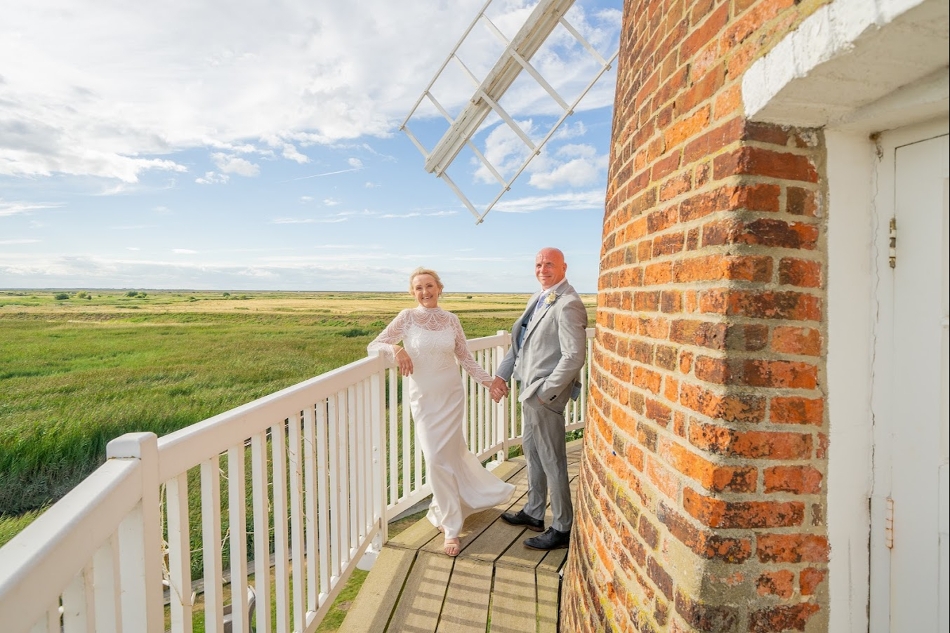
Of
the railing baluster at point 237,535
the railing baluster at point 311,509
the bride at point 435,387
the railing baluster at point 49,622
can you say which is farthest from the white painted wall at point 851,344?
the bride at point 435,387

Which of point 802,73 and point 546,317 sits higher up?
point 802,73

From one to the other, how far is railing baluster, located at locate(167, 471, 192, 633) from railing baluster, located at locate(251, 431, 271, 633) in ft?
1.31

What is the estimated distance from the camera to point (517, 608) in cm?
289

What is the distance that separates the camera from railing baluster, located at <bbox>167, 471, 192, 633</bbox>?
1473 millimetres

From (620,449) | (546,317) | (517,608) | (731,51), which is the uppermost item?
(731,51)

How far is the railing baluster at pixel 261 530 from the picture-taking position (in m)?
1.93

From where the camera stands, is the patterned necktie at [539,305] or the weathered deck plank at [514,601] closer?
the weathered deck plank at [514,601]

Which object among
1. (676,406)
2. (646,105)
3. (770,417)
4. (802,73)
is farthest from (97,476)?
(646,105)

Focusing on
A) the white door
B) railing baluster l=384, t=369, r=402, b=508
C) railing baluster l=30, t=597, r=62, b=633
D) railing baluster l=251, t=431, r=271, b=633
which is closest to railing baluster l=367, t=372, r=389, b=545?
railing baluster l=384, t=369, r=402, b=508

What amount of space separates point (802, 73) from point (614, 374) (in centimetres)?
121

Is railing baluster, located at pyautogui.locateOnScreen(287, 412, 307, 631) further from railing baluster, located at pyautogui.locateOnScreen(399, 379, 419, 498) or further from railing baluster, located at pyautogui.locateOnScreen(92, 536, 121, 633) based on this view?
railing baluster, located at pyautogui.locateOnScreen(399, 379, 419, 498)

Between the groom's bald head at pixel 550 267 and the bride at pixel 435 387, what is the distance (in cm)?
71

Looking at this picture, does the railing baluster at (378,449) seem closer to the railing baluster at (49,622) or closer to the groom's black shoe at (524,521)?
the groom's black shoe at (524,521)

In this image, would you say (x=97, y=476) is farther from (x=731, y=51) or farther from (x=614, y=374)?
(x=731, y=51)
